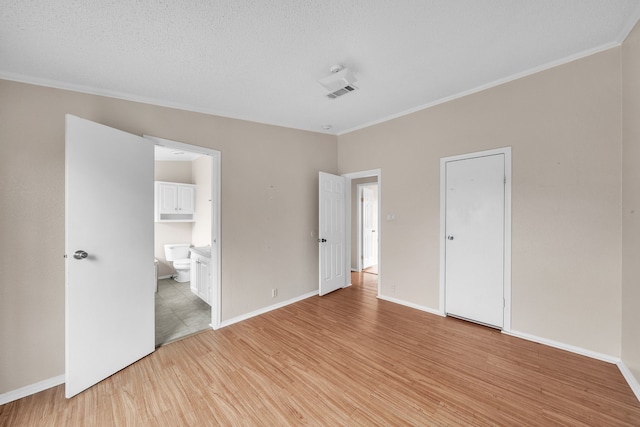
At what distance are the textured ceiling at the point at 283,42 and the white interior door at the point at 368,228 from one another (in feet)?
11.1

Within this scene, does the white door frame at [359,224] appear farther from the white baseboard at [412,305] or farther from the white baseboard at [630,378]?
the white baseboard at [630,378]

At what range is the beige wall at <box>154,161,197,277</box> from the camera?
5.13 metres

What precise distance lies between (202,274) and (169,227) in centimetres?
230

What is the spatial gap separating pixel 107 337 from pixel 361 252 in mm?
4548

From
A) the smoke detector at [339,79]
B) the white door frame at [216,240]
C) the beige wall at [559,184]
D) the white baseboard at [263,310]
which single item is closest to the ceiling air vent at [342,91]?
the smoke detector at [339,79]

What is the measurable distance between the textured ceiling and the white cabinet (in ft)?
7.11

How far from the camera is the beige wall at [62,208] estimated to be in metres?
1.96

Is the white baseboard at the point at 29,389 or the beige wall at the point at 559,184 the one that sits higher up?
the beige wall at the point at 559,184

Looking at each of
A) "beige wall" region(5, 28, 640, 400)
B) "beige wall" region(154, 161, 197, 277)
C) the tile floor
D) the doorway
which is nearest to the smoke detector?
"beige wall" region(5, 28, 640, 400)

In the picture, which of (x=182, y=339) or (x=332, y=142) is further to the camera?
(x=332, y=142)

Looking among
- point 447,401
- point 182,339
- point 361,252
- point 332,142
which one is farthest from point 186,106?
point 361,252

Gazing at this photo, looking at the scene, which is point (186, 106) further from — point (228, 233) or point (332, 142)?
point (332, 142)

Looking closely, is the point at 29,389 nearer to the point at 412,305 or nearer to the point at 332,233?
the point at 332,233

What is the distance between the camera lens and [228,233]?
3.07m
